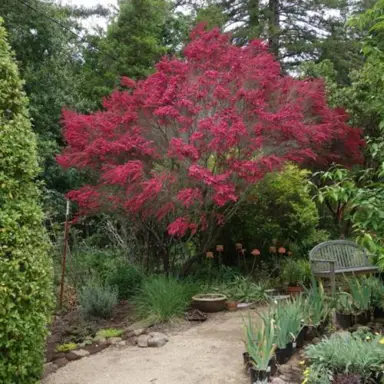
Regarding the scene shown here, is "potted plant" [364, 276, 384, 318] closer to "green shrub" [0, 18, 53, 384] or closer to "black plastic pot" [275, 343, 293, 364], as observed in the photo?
"black plastic pot" [275, 343, 293, 364]

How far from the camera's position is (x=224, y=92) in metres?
6.06

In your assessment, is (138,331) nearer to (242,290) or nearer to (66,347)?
(66,347)

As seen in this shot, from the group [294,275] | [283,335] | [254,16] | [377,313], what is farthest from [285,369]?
[254,16]

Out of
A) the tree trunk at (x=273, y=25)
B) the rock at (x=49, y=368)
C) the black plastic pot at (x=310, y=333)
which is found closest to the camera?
the rock at (x=49, y=368)

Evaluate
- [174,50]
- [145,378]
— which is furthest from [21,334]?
[174,50]

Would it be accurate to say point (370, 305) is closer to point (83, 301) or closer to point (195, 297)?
point (195, 297)

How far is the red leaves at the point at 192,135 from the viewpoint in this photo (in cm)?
589

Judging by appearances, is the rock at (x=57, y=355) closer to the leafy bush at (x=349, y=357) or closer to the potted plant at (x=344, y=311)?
the leafy bush at (x=349, y=357)

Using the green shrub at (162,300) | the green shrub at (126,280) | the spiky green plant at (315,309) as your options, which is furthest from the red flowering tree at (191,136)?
the spiky green plant at (315,309)

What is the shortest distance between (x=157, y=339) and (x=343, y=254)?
10.2 ft

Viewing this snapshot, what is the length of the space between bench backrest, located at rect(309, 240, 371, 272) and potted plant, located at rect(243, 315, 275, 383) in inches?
118

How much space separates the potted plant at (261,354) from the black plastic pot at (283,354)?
0.74ft

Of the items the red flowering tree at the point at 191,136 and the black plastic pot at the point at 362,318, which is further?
the red flowering tree at the point at 191,136

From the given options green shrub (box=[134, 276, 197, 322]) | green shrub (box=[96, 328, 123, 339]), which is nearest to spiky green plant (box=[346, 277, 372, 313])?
green shrub (box=[134, 276, 197, 322])
